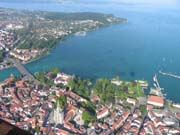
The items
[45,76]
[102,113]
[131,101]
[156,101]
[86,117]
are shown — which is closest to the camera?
[86,117]

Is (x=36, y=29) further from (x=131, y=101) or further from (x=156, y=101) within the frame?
(x=156, y=101)

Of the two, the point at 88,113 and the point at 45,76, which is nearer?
the point at 88,113

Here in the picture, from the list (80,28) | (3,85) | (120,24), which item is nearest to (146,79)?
(3,85)

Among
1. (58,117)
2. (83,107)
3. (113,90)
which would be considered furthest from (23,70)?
(58,117)

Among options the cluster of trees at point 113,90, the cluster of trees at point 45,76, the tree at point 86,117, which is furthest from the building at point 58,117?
the cluster of trees at point 45,76

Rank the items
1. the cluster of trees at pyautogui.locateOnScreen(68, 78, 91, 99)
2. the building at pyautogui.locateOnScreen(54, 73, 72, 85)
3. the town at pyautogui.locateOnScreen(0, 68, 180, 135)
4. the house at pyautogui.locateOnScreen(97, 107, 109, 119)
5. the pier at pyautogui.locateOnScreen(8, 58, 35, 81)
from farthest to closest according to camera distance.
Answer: the pier at pyautogui.locateOnScreen(8, 58, 35, 81)
the building at pyautogui.locateOnScreen(54, 73, 72, 85)
the cluster of trees at pyautogui.locateOnScreen(68, 78, 91, 99)
the house at pyautogui.locateOnScreen(97, 107, 109, 119)
the town at pyautogui.locateOnScreen(0, 68, 180, 135)

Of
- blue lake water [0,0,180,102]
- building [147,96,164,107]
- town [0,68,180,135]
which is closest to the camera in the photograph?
town [0,68,180,135]

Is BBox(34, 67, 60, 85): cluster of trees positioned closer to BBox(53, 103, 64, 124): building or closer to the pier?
the pier

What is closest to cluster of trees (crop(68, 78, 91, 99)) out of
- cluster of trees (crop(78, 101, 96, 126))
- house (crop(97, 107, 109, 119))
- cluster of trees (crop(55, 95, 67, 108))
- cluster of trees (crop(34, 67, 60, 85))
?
cluster of trees (crop(78, 101, 96, 126))
